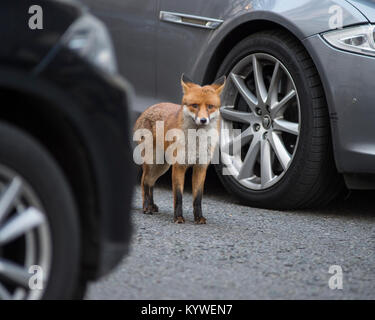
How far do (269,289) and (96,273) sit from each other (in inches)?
45.1

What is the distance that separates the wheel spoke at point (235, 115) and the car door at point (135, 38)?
645mm

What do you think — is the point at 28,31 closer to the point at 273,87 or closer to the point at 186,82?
the point at 186,82

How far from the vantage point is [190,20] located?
5961 millimetres

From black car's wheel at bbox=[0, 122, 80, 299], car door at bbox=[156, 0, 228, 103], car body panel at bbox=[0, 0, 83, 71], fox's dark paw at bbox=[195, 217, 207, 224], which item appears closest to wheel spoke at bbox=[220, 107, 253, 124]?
car door at bbox=[156, 0, 228, 103]

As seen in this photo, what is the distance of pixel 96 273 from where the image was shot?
9.06 ft

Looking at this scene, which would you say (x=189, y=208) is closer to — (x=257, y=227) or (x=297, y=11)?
(x=257, y=227)

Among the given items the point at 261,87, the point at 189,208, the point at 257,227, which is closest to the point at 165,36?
the point at 261,87

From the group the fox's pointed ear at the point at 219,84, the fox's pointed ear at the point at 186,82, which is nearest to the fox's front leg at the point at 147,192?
the fox's pointed ear at the point at 186,82

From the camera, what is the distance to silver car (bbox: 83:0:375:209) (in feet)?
16.9

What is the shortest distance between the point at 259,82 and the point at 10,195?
137 inches

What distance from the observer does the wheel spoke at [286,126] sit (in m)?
5.49

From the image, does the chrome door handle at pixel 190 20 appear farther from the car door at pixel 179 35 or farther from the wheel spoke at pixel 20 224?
the wheel spoke at pixel 20 224

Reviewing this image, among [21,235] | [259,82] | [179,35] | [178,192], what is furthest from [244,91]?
[21,235]

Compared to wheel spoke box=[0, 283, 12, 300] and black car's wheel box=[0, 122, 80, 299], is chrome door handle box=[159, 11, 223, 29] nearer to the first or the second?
black car's wheel box=[0, 122, 80, 299]
